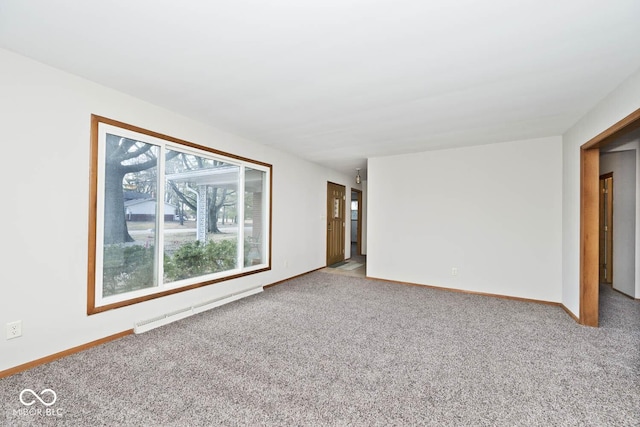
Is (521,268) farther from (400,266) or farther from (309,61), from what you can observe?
(309,61)

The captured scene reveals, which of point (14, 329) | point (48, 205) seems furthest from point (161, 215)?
point (14, 329)

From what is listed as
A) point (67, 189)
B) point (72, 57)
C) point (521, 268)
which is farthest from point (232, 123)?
point (521, 268)

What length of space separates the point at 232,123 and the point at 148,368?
2756 mm

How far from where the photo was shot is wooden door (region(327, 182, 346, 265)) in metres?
6.52

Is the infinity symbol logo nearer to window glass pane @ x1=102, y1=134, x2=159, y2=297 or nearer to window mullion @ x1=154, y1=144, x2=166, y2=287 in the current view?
window glass pane @ x1=102, y1=134, x2=159, y2=297

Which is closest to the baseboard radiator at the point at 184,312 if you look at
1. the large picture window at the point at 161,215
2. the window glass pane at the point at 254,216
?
the large picture window at the point at 161,215

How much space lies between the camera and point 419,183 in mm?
4848

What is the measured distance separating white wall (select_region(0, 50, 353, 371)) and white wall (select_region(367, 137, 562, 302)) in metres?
3.83

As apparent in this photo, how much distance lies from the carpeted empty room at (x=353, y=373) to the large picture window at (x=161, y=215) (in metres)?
→ 0.55

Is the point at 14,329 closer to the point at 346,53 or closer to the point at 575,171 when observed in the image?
the point at 346,53

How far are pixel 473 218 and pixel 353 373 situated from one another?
3.37m

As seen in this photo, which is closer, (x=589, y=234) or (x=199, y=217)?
(x=589, y=234)

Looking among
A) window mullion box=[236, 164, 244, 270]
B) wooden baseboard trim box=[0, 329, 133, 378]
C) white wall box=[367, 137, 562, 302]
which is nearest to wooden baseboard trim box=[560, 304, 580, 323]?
white wall box=[367, 137, 562, 302]

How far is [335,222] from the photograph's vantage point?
6828mm
